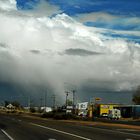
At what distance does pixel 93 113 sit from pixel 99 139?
88661 millimetres

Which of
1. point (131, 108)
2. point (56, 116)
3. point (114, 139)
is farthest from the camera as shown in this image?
point (131, 108)

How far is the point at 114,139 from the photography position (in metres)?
26.3

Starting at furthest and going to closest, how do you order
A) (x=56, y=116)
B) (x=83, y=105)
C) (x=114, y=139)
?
(x=83, y=105), (x=56, y=116), (x=114, y=139)

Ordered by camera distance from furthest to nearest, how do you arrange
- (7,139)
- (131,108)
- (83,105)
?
1. (83,105)
2. (131,108)
3. (7,139)

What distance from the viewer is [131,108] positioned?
108 meters

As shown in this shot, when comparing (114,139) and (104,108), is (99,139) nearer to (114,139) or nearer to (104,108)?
(114,139)

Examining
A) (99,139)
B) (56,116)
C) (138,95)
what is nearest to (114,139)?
(99,139)

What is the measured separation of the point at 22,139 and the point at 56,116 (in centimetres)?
6294

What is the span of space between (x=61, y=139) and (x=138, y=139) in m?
5.32

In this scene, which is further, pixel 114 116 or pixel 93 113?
pixel 93 113

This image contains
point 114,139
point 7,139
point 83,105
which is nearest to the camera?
point 7,139

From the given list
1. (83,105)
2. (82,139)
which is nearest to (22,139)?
(82,139)

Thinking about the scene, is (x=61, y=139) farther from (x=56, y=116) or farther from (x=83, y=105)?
(x=83, y=105)

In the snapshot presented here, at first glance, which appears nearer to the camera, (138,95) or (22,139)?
(22,139)
